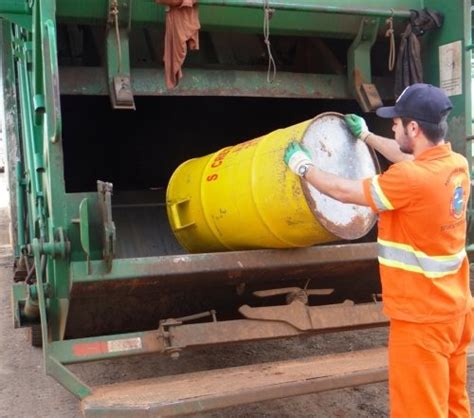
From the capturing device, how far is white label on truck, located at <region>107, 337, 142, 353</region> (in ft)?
7.73

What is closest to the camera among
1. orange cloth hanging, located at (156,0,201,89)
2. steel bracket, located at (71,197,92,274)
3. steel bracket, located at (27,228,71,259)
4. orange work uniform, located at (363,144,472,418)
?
orange work uniform, located at (363,144,472,418)

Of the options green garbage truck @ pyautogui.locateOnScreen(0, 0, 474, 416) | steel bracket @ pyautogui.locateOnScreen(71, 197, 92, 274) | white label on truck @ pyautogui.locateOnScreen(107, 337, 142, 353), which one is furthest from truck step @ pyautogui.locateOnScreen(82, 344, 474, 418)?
steel bracket @ pyautogui.locateOnScreen(71, 197, 92, 274)

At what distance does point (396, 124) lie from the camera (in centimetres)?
217

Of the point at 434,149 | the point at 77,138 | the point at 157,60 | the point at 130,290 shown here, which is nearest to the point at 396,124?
the point at 434,149

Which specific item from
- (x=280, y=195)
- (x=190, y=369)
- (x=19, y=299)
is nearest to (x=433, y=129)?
Answer: (x=280, y=195)

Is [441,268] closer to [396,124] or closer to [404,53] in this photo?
[396,124]

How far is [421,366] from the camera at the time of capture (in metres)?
1.99

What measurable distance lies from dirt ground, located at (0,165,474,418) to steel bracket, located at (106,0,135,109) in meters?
1.54

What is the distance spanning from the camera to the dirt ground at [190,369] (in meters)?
3.07

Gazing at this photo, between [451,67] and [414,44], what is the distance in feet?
0.70

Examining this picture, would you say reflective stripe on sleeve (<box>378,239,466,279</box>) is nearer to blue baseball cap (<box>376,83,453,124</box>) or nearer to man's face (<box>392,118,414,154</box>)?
man's face (<box>392,118,414,154</box>)

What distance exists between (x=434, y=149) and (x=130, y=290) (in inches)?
50.1

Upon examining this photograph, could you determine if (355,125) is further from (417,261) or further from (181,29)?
(181,29)

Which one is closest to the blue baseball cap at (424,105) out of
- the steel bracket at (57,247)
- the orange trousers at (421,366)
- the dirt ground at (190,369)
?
the orange trousers at (421,366)
